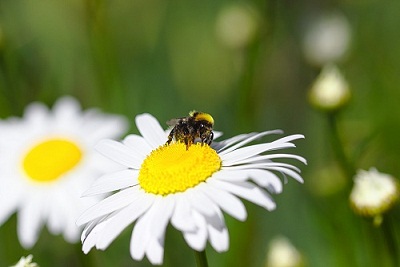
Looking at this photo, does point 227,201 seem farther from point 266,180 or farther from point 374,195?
point 374,195

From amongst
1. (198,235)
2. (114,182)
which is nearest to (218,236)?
(198,235)

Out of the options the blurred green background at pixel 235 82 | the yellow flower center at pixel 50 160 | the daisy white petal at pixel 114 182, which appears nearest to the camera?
the daisy white petal at pixel 114 182

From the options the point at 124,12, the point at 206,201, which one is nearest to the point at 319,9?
the point at 124,12

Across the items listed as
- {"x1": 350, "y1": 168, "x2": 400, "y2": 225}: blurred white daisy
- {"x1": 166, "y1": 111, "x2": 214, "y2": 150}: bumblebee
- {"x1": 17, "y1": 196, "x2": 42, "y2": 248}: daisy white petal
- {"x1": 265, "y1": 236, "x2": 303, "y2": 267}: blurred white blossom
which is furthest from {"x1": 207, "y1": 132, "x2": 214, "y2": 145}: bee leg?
{"x1": 17, "y1": 196, "x2": 42, "y2": 248}: daisy white petal

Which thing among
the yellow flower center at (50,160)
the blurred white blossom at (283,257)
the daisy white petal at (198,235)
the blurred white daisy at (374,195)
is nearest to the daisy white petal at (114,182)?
the daisy white petal at (198,235)

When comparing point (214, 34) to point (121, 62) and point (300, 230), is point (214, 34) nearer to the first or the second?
point (121, 62)

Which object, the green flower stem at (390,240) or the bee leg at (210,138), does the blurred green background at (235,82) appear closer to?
the green flower stem at (390,240)

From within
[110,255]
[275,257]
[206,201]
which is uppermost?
[206,201]
